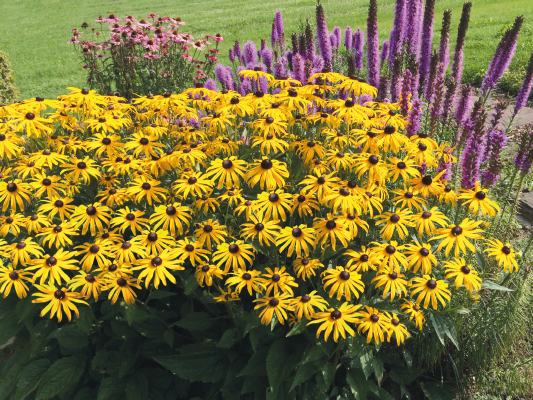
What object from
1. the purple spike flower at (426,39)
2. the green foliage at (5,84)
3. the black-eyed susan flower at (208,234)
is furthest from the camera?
the green foliage at (5,84)

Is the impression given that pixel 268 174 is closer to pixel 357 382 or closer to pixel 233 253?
pixel 233 253

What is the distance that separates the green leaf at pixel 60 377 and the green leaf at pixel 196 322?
0.80 meters

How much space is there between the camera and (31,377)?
270cm

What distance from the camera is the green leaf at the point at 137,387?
256cm

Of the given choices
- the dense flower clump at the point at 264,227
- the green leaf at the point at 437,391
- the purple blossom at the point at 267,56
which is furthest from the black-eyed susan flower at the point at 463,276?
the purple blossom at the point at 267,56

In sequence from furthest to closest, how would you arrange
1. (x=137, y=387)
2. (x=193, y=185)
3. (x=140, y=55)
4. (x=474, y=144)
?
(x=140, y=55), (x=474, y=144), (x=137, y=387), (x=193, y=185)

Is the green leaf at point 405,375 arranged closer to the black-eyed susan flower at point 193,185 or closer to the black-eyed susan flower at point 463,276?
the black-eyed susan flower at point 463,276

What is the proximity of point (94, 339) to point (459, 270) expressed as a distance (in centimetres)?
236

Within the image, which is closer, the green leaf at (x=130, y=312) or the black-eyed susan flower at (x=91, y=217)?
the green leaf at (x=130, y=312)

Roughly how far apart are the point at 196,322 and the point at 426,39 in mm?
4250

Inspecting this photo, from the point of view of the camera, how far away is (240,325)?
2457 mm

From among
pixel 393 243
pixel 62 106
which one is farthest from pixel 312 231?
pixel 62 106

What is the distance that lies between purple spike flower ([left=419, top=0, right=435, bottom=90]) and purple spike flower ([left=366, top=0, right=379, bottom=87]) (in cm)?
55

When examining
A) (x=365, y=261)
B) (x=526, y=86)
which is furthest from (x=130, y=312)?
(x=526, y=86)
